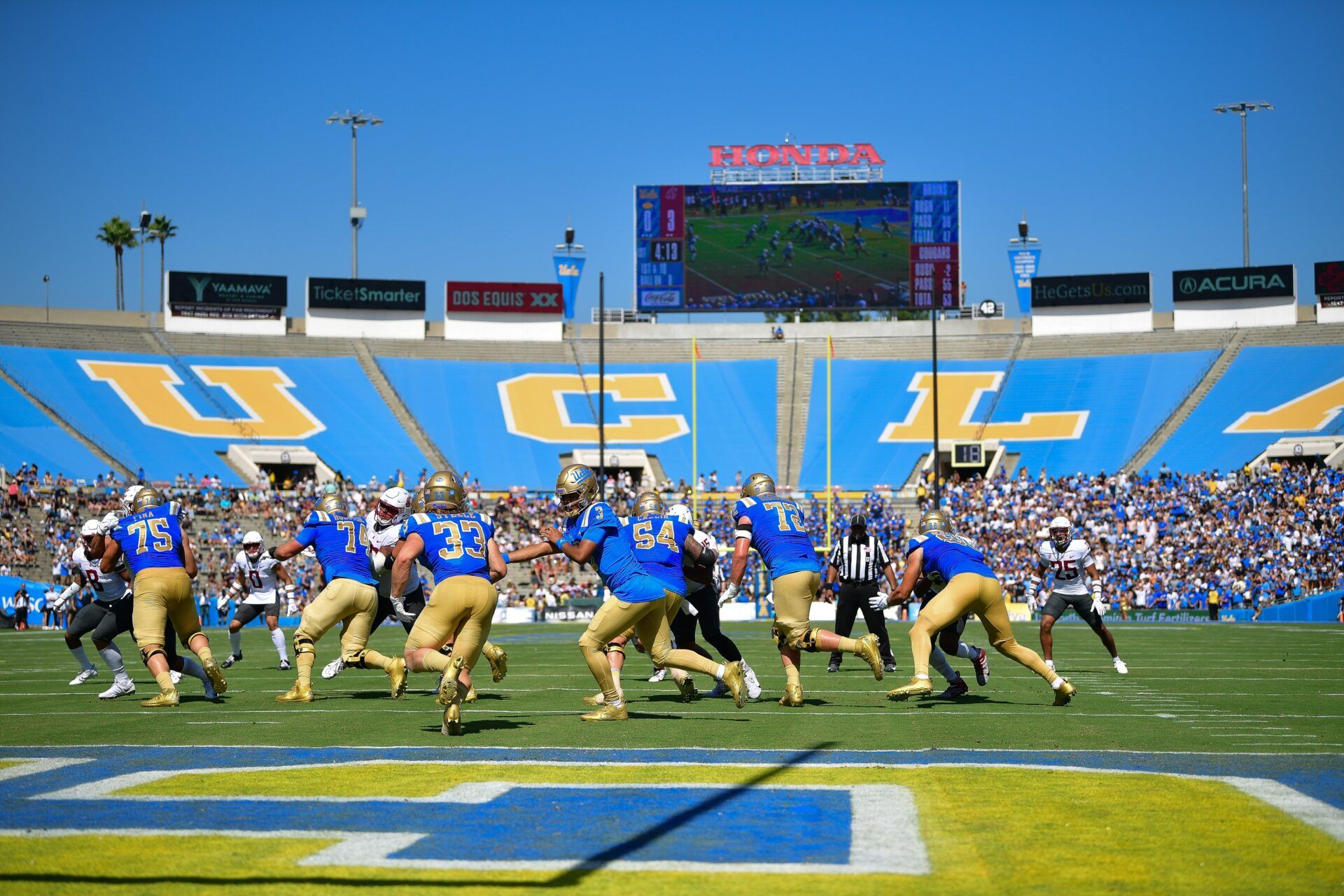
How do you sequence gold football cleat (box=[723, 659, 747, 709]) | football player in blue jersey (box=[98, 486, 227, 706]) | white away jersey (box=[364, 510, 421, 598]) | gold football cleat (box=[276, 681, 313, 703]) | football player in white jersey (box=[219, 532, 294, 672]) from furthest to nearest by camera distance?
football player in white jersey (box=[219, 532, 294, 672]), white away jersey (box=[364, 510, 421, 598]), gold football cleat (box=[276, 681, 313, 703]), football player in blue jersey (box=[98, 486, 227, 706]), gold football cleat (box=[723, 659, 747, 709])

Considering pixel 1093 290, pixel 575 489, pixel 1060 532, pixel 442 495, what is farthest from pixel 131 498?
pixel 1093 290

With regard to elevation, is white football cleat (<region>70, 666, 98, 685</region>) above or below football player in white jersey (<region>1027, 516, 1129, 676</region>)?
below

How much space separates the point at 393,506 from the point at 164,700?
10.4ft

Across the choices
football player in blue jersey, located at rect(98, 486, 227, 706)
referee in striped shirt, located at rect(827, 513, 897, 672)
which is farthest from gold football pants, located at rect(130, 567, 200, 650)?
referee in striped shirt, located at rect(827, 513, 897, 672)

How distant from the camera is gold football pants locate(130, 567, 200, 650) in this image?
43.3ft

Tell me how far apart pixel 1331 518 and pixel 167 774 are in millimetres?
41480

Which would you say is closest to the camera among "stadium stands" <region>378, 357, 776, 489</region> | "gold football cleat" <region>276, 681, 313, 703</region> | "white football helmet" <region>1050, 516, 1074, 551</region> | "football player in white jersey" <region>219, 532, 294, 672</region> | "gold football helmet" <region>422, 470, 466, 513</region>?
"gold football helmet" <region>422, 470, 466, 513</region>

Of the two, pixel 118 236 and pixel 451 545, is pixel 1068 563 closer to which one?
pixel 451 545

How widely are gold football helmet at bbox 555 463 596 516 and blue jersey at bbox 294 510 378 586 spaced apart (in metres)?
3.89

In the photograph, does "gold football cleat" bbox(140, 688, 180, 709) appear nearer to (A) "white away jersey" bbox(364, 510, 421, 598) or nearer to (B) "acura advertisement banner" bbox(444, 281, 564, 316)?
(A) "white away jersey" bbox(364, 510, 421, 598)

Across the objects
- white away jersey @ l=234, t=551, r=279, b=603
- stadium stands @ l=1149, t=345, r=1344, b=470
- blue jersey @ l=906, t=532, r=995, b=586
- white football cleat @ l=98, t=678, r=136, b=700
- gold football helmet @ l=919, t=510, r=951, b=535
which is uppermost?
stadium stands @ l=1149, t=345, r=1344, b=470

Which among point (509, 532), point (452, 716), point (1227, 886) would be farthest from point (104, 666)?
point (509, 532)

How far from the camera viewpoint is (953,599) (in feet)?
42.3

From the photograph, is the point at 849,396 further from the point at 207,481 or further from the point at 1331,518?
the point at 207,481
